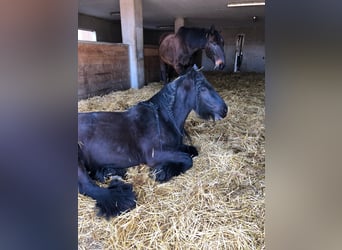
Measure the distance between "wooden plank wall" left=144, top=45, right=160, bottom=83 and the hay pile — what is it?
11.4ft

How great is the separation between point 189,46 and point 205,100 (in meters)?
3.00

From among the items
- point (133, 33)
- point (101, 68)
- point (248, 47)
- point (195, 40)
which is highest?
point (248, 47)

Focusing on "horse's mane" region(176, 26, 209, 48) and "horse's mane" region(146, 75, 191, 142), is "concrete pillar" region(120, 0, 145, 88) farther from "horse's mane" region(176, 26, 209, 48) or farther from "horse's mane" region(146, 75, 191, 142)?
"horse's mane" region(146, 75, 191, 142)

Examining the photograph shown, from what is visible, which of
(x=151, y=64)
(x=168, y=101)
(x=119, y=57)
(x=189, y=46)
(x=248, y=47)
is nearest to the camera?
(x=168, y=101)

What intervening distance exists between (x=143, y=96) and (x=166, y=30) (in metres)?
6.00

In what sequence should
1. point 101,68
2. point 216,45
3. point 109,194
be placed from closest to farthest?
point 109,194 < point 101,68 < point 216,45

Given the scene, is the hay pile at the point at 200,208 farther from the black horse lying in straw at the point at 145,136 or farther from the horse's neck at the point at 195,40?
the horse's neck at the point at 195,40

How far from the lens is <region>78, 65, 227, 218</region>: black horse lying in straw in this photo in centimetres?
181

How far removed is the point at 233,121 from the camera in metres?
2.95

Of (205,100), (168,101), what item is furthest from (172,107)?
(205,100)

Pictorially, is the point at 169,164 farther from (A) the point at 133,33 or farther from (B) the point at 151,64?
(B) the point at 151,64

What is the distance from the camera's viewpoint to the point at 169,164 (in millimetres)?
1888
